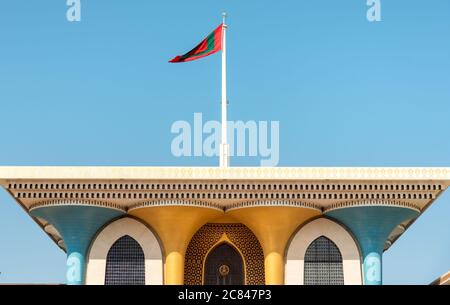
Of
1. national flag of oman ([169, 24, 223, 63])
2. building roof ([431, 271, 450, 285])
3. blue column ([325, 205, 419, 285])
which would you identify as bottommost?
building roof ([431, 271, 450, 285])

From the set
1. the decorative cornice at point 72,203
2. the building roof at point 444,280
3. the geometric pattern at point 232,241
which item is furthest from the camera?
the building roof at point 444,280

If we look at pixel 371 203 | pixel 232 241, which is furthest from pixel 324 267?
pixel 232 241

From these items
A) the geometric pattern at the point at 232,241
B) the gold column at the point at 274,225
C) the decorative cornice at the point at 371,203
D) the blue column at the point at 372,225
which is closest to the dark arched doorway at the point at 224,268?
the geometric pattern at the point at 232,241

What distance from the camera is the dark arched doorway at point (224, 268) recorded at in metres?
32.0

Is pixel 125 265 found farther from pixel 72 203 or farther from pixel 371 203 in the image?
pixel 371 203

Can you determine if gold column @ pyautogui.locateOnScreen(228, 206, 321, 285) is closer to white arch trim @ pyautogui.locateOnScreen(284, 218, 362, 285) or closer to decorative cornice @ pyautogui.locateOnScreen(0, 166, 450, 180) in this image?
white arch trim @ pyautogui.locateOnScreen(284, 218, 362, 285)

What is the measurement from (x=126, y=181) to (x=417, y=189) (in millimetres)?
11090

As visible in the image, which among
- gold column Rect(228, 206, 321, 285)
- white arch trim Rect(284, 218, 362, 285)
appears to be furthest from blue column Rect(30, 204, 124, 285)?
white arch trim Rect(284, 218, 362, 285)

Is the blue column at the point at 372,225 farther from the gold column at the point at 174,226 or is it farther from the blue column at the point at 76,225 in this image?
the blue column at the point at 76,225

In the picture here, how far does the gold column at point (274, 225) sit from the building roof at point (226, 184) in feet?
1.42

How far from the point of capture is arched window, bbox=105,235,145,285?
30906 millimetres

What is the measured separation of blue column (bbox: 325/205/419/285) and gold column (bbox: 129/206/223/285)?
512 cm

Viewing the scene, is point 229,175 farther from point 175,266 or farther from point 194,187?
point 175,266
